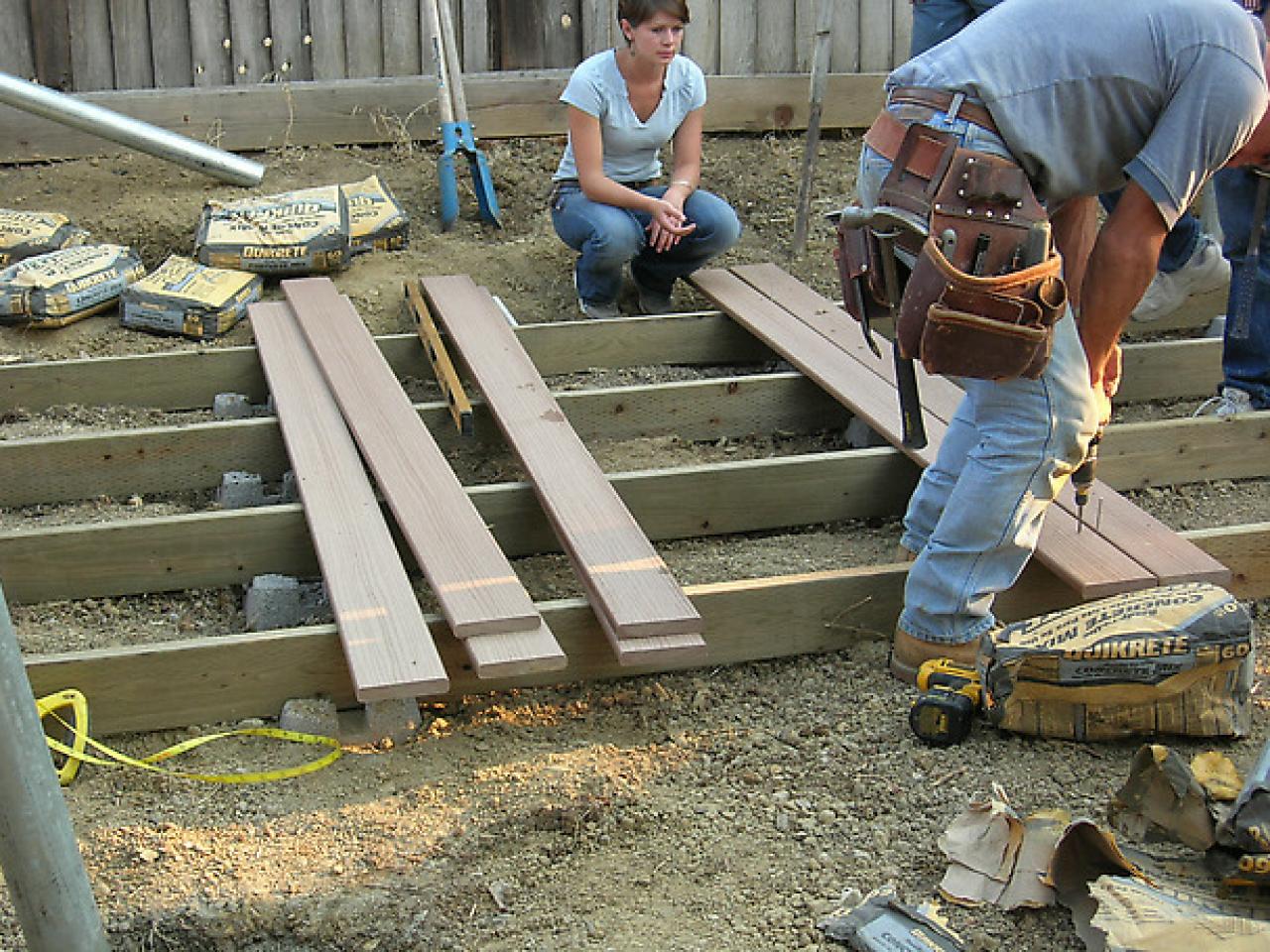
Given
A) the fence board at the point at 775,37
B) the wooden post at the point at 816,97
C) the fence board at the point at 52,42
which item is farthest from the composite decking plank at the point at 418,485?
the fence board at the point at 775,37

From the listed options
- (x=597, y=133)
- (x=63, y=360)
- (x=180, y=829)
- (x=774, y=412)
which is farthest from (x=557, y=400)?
(x=180, y=829)

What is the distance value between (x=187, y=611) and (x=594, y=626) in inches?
43.1

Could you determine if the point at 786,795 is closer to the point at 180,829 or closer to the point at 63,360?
the point at 180,829

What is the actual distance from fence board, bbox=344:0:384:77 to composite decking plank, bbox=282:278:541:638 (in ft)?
6.73

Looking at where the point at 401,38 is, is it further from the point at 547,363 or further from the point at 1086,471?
the point at 1086,471

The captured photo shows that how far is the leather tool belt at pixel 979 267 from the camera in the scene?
2822mm

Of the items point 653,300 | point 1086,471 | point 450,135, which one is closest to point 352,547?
point 1086,471

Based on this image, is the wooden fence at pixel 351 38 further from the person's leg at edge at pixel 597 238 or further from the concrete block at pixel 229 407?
the concrete block at pixel 229 407

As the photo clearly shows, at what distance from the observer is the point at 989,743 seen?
10.5ft

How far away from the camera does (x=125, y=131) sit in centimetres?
579

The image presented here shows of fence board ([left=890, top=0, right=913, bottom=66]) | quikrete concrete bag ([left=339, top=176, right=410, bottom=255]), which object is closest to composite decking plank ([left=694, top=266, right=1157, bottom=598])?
quikrete concrete bag ([left=339, top=176, right=410, bottom=255])

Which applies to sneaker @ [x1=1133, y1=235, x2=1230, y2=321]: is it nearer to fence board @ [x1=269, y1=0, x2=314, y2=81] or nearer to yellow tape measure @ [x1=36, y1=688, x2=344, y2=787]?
yellow tape measure @ [x1=36, y1=688, x2=344, y2=787]

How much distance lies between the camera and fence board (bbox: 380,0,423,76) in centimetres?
676

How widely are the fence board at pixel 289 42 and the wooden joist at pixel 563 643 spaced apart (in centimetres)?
417
